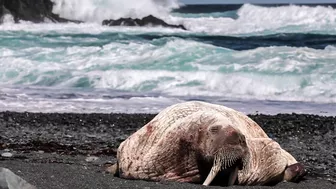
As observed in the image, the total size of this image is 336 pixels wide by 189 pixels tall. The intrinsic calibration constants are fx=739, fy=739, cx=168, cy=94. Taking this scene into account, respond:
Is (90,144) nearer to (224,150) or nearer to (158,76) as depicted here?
(224,150)

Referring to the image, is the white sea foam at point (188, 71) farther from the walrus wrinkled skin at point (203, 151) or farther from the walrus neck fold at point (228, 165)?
the walrus neck fold at point (228, 165)

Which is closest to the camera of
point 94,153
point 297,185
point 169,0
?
point 297,185

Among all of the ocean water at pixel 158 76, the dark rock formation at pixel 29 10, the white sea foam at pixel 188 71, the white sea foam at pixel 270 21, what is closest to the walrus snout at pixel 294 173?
the ocean water at pixel 158 76

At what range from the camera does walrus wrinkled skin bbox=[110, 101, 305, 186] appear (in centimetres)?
574

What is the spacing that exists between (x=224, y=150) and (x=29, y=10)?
133 ft

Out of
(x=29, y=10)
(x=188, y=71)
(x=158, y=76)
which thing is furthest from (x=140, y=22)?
(x=158, y=76)

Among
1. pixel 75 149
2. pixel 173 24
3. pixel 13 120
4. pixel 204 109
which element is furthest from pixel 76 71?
pixel 173 24

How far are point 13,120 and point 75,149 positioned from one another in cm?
315

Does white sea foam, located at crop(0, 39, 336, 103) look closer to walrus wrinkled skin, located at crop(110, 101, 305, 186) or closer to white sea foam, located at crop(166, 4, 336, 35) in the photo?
walrus wrinkled skin, located at crop(110, 101, 305, 186)

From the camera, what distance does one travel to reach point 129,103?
1446 centimetres

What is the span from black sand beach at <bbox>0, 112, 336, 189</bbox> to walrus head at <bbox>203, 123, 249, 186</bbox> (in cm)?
29

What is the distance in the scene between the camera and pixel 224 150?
223 inches

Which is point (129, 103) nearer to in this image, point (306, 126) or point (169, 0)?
point (306, 126)

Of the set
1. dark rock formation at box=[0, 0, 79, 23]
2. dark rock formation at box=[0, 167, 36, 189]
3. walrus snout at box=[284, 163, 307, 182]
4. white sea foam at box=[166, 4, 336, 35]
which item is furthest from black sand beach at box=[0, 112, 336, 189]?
dark rock formation at box=[0, 0, 79, 23]
